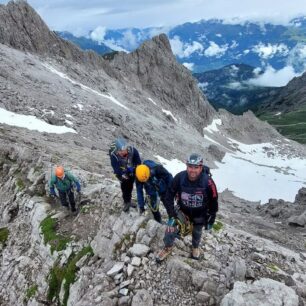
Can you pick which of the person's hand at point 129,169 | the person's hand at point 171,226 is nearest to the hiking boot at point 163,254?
the person's hand at point 171,226

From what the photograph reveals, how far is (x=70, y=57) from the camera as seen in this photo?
104 metres

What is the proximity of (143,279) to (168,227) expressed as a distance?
1962 mm

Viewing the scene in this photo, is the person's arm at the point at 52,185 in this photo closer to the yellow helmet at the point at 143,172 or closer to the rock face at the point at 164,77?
the yellow helmet at the point at 143,172

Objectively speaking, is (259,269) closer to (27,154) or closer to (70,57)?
(27,154)

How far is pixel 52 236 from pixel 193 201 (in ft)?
27.4

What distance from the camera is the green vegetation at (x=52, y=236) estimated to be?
1850 centimetres

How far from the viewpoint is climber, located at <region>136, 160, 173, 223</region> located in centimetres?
1540

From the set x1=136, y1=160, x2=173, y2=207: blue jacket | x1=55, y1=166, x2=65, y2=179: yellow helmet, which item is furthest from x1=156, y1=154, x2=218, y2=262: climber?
x1=55, y1=166, x2=65, y2=179: yellow helmet

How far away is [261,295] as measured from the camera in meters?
12.8

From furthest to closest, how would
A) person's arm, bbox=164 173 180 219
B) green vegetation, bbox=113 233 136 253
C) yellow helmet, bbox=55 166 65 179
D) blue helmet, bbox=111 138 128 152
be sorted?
yellow helmet, bbox=55 166 65 179 → blue helmet, bbox=111 138 128 152 → green vegetation, bbox=113 233 136 253 → person's arm, bbox=164 173 180 219

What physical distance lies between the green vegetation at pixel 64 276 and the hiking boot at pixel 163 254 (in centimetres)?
351

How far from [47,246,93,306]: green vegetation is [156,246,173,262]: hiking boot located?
11.5 feet

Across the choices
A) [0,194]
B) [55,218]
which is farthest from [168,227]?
[0,194]

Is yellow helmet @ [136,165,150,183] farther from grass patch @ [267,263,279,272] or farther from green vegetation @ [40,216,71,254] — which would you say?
grass patch @ [267,263,279,272]
